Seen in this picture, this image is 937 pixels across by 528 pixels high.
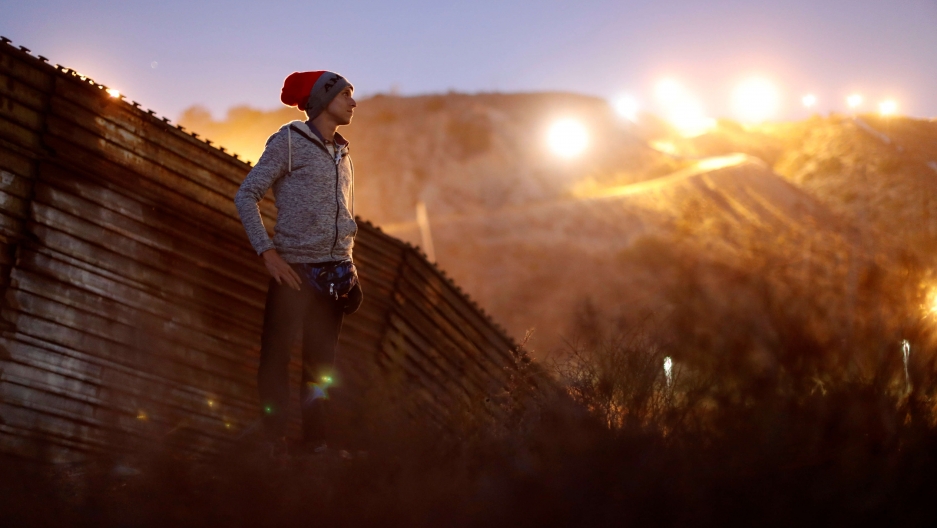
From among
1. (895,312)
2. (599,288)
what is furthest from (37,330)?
(599,288)

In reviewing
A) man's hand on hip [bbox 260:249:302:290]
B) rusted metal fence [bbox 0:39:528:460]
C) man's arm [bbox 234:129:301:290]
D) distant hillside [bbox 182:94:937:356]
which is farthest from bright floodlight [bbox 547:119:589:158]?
man's hand on hip [bbox 260:249:302:290]

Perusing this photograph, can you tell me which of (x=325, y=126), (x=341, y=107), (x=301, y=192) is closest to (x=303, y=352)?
(x=301, y=192)

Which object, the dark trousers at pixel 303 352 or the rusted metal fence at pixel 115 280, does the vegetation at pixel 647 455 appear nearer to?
the dark trousers at pixel 303 352

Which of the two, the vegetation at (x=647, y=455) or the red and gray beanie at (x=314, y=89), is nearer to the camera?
the vegetation at (x=647, y=455)

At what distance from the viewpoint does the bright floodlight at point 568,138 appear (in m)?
52.3

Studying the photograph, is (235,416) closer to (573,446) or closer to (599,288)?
(573,446)

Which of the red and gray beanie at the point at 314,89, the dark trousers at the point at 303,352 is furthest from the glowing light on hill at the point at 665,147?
the dark trousers at the point at 303,352

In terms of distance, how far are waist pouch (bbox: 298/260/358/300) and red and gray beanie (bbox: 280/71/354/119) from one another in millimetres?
871

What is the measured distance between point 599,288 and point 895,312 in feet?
95.8

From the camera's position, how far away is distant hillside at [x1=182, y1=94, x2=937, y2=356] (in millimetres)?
31875

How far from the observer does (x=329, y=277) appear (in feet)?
15.0

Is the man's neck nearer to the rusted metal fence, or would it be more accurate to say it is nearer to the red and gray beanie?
the red and gray beanie

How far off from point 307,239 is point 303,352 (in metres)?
0.67

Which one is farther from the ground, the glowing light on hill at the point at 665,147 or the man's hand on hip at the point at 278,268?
the glowing light on hill at the point at 665,147
